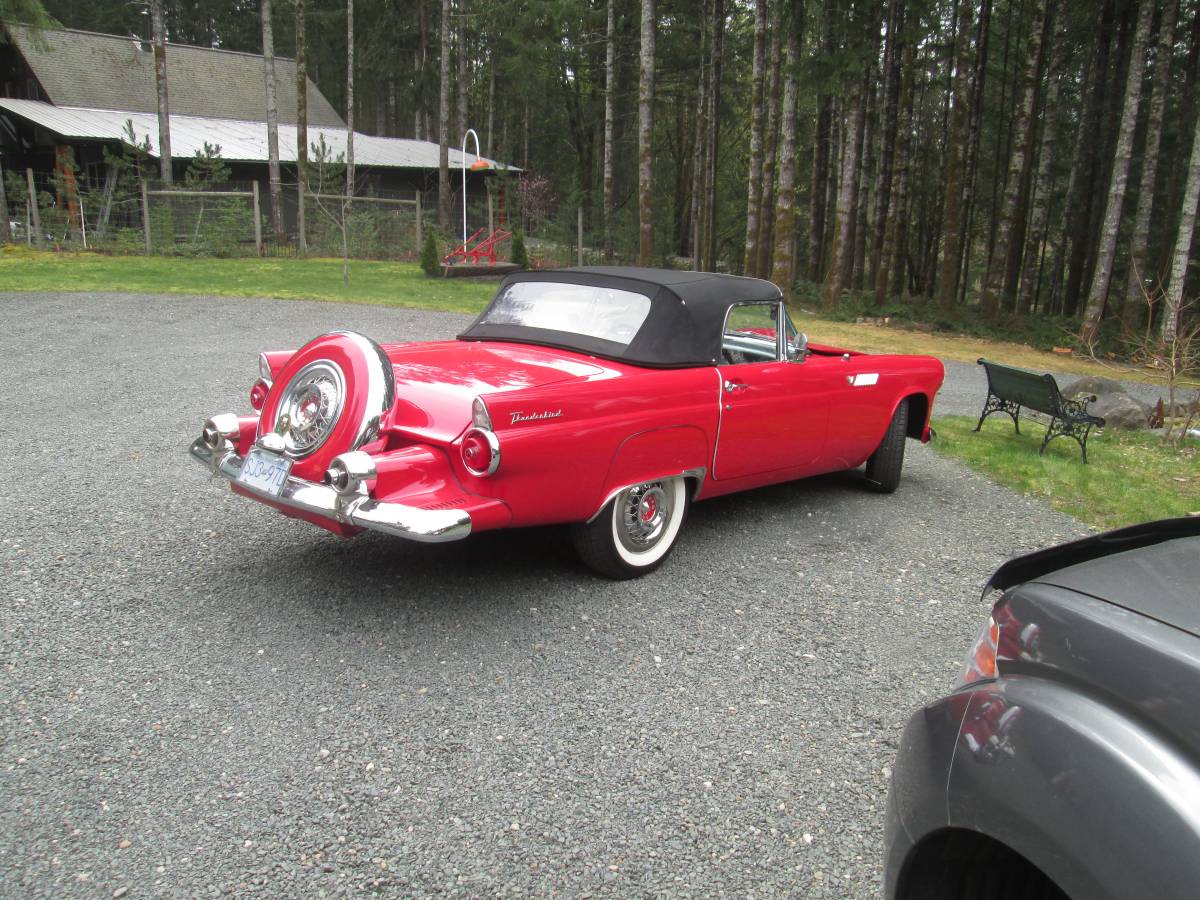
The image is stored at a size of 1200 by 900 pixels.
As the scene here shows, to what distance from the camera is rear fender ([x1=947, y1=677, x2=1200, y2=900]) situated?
137 centimetres

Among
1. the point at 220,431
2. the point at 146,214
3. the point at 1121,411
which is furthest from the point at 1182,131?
the point at 146,214

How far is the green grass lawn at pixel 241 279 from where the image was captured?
55.0ft

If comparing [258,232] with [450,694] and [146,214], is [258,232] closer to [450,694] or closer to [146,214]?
[146,214]

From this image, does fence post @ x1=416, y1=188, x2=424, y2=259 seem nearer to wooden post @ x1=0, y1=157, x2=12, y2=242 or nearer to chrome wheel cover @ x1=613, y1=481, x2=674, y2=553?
wooden post @ x1=0, y1=157, x2=12, y2=242

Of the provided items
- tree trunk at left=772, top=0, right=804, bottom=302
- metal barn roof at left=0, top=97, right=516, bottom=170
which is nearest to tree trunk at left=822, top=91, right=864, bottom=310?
tree trunk at left=772, top=0, right=804, bottom=302

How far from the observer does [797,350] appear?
558cm

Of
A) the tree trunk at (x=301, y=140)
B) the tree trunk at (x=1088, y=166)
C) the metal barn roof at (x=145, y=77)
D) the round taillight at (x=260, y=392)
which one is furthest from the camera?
the metal barn roof at (x=145, y=77)

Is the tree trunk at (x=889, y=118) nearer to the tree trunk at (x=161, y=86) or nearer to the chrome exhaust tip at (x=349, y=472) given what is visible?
the tree trunk at (x=161, y=86)

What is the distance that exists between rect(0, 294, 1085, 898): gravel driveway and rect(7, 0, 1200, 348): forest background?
8.72m

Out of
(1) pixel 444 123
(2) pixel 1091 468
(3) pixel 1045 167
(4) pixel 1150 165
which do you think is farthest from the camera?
(1) pixel 444 123

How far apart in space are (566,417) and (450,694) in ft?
4.22

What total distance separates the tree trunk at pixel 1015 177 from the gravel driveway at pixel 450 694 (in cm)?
1594

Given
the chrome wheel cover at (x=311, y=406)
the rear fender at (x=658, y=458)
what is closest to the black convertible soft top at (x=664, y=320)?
the rear fender at (x=658, y=458)

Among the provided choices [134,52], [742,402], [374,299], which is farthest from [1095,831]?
[134,52]
